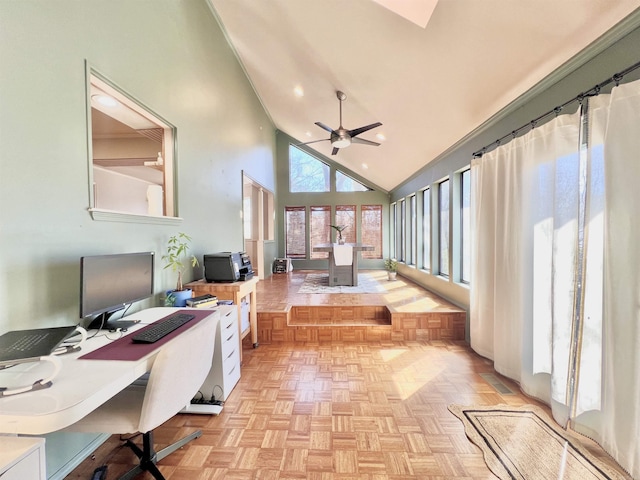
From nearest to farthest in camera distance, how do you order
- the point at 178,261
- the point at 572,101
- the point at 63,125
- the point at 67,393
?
the point at 67,393, the point at 63,125, the point at 572,101, the point at 178,261

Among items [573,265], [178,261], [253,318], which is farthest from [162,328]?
[573,265]

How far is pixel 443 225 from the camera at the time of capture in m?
4.30

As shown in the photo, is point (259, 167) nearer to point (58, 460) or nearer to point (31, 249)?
point (31, 249)

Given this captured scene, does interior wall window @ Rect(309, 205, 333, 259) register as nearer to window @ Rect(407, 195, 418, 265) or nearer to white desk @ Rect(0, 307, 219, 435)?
window @ Rect(407, 195, 418, 265)

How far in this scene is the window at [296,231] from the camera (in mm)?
7773

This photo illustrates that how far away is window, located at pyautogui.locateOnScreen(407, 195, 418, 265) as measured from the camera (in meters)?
5.66

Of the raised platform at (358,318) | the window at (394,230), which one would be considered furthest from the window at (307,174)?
the raised platform at (358,318)

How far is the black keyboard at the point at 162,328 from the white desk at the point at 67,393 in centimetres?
16

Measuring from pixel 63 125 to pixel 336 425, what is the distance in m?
2.49

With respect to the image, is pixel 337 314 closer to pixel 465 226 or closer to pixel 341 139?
pixel 465 226

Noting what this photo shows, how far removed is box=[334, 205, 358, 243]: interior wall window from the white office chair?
648cm

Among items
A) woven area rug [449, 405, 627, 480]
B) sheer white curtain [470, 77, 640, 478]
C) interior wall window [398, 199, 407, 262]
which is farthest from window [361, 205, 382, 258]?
woven area rug [449, 405, 627, 480]

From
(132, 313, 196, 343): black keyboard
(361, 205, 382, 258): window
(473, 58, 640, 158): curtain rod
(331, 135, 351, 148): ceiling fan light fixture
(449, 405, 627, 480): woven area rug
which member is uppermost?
(331, 135, 351, 148): ceiling fan light fixture

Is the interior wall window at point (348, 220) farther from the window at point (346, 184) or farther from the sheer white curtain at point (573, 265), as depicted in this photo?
the sheer white curtain at point (573, 265)
